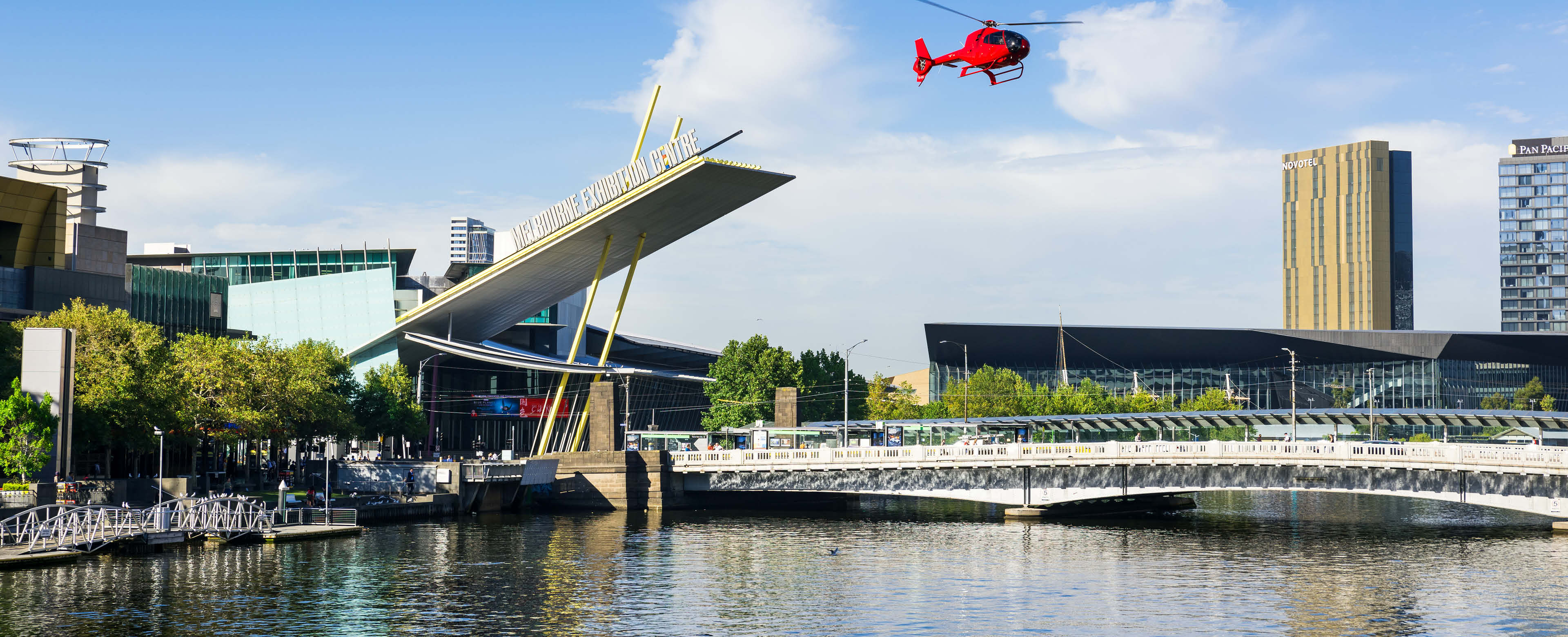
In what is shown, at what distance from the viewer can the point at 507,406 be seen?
116312 mm

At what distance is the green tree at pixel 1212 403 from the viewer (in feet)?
472

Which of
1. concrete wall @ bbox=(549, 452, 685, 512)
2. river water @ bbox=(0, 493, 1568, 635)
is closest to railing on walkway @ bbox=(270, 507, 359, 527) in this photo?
river water @ bbox=(0, 493, 1568, 635)

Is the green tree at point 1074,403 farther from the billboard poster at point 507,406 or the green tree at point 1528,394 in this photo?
the green tree at point 1528,394

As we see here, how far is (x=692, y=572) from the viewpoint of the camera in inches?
1842

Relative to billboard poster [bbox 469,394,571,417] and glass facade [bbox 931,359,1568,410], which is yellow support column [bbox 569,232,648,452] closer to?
billboard poster [bbox 469,394,571,417]

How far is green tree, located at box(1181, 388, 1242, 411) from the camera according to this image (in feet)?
472

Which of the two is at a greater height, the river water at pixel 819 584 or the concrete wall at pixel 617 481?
the concrete wall at pixel 617 481

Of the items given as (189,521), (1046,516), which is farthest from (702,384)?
(189,521)

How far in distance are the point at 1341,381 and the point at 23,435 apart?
142315 mm

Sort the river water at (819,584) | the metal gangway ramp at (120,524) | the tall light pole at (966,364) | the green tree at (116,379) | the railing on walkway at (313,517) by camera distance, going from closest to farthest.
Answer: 1. the river water at (819,584)
2. the metal gangway ramp at (120,524)
3. the railing on walkway at (313,517)
4. the green tree at (116,379)
5. the tall light pole at (966,364)

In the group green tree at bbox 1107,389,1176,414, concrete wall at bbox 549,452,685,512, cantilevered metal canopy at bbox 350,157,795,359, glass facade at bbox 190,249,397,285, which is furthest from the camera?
green tree at bbox 1107,389,1176,414

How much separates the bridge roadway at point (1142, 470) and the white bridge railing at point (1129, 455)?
0.05m

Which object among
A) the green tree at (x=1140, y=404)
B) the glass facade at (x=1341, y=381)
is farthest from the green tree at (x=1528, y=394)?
the green tree at (x=1140, y=404)

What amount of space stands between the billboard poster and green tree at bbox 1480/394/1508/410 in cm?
10501
